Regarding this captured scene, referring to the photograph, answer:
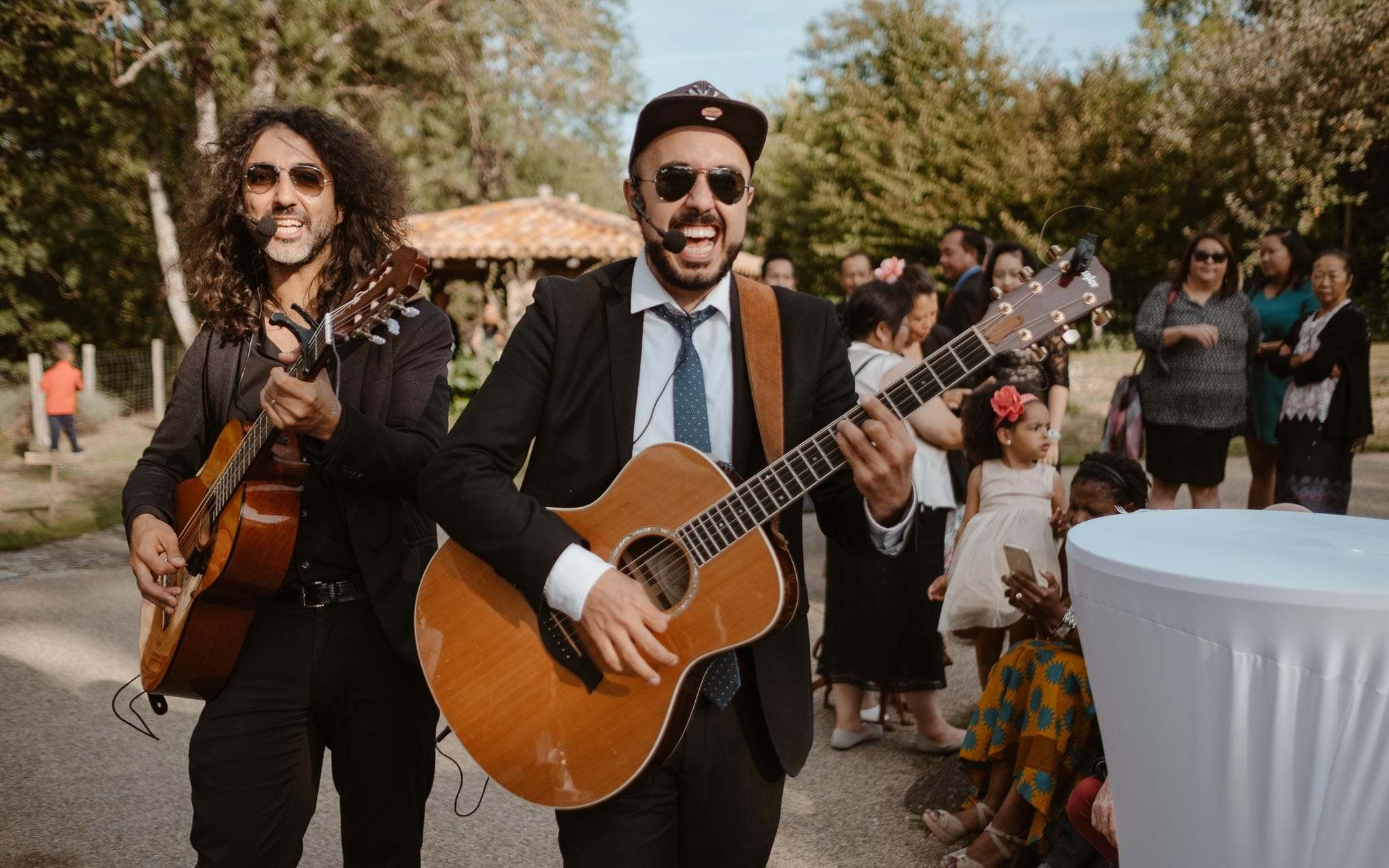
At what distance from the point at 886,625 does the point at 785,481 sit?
277cm

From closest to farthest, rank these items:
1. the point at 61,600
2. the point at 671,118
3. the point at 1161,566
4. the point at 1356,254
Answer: the point at 1161,566 < the point at 671,118 < the point at 61,600 < the point at 1356,254

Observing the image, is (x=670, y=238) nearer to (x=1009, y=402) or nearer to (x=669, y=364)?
(x=669, y=364)

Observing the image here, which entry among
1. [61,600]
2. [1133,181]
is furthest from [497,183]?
[61,600]

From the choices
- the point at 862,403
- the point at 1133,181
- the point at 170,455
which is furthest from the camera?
the point at 1133,181

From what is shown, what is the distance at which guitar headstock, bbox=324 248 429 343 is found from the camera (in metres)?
2.23

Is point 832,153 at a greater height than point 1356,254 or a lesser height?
greater

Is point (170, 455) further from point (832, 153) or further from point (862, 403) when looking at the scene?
point (832, 153)

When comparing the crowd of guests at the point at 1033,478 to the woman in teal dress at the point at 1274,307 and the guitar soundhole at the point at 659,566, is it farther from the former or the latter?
the guitar soundhole at the point at 659,566

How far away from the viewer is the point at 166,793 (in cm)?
413

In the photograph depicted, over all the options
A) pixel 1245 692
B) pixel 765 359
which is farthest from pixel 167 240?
pixel 1245 692

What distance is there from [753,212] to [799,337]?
1263 inches

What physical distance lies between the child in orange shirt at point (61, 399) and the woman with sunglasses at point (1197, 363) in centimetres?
1373

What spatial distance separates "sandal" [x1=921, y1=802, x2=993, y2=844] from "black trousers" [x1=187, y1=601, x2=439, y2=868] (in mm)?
1989

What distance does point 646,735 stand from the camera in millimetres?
1960
